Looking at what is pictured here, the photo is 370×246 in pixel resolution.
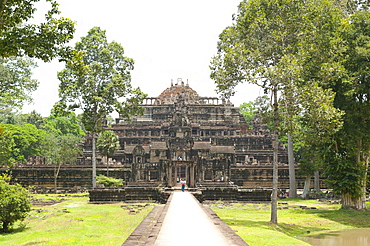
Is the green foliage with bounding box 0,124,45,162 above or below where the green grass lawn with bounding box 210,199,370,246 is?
above

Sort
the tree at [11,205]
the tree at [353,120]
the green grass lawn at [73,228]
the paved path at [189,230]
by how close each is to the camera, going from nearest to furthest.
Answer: the paved path at [189,230]
the green grass lawn at [73,228]
the tree at [11,205]
the tree at [353,120]

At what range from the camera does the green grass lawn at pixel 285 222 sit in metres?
13.9

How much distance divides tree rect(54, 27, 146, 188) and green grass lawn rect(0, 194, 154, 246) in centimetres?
1248

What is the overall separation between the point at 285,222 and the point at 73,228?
10961mm

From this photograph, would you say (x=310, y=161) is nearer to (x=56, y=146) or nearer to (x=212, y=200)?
(x=212, y=200)

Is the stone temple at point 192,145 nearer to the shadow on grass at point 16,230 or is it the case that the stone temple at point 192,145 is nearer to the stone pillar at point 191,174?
the stone pillar at point 191,174

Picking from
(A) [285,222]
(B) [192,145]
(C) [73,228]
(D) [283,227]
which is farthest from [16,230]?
(B) [192,145]

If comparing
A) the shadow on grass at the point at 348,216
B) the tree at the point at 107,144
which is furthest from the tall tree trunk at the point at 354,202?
the tree at the point at 107,144

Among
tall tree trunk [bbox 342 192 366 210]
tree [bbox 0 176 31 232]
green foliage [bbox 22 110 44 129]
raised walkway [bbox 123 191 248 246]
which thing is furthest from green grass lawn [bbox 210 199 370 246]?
green foliage [bbox 22 110 44 129]

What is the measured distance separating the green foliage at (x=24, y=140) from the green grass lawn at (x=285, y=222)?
3522 cm

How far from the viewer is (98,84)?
1369 inches

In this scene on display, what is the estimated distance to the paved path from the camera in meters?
10.1

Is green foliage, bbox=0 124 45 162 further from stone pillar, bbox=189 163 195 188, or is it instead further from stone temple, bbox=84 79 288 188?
stone pillar, bbox=189 163 195 188

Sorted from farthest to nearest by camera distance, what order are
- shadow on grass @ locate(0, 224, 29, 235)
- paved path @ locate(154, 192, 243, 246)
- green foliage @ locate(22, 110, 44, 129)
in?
1. green foliage @ locate(22, 110, 44, 129)
2. shadow on grass @ locate(0, 224, 29, 235)
3. paved path @ locate(154, 192, 243, 246)
